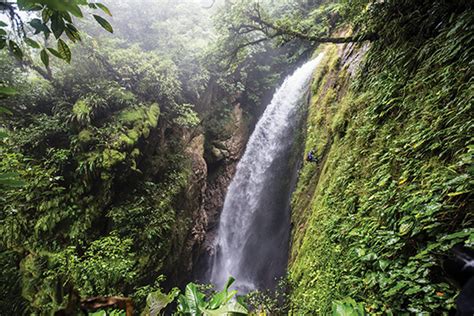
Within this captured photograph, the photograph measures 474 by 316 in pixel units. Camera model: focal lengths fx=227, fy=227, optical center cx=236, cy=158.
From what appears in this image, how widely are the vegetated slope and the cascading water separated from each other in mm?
4556

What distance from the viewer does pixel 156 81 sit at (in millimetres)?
7543

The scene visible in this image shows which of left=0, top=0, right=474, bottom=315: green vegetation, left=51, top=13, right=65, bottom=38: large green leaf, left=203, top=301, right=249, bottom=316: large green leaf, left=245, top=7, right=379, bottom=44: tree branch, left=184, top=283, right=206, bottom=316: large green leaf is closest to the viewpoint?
left=51, top=13, right=65, bottom=38: large green leaf

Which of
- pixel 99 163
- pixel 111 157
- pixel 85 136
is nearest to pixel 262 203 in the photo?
pixel 111 157

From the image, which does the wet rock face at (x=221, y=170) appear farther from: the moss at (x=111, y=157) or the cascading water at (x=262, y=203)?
the moss at (x=111, y=157)

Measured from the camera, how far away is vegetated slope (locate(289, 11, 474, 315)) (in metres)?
1.53

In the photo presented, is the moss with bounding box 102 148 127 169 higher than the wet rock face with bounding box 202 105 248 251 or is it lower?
higher

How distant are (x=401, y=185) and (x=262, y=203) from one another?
7.96m

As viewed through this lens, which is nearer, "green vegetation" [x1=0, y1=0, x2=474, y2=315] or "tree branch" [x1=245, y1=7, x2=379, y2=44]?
"green vegetation" [x1=0, y1=0, x2=474, y2=315]

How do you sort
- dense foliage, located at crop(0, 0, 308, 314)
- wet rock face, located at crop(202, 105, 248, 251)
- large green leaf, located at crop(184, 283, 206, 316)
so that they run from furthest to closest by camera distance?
wet rock face, located at crop(202, 105, 248, 251)
dense foliage, located at crop(0, 0, 308, 314)
large green leaf, located at crop(184, 283, 206, 316)

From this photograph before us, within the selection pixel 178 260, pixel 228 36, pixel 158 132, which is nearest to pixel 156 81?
pixel 158 132

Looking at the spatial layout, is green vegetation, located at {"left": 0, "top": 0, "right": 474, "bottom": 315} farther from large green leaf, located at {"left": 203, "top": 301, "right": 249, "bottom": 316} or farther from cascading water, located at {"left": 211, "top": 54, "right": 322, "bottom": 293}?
cascading water, located at {"left": 211, "top": 54, "right": 322, "bottom": 293}

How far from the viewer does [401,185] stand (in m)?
2.15

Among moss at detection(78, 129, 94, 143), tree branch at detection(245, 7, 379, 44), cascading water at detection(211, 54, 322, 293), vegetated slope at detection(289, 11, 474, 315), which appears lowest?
cascading water at detection(211, 54, 322, 293)

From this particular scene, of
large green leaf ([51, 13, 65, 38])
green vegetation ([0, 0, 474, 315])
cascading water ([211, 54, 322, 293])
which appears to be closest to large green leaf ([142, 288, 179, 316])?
green vegetation ([0, 0, 474, 315])
